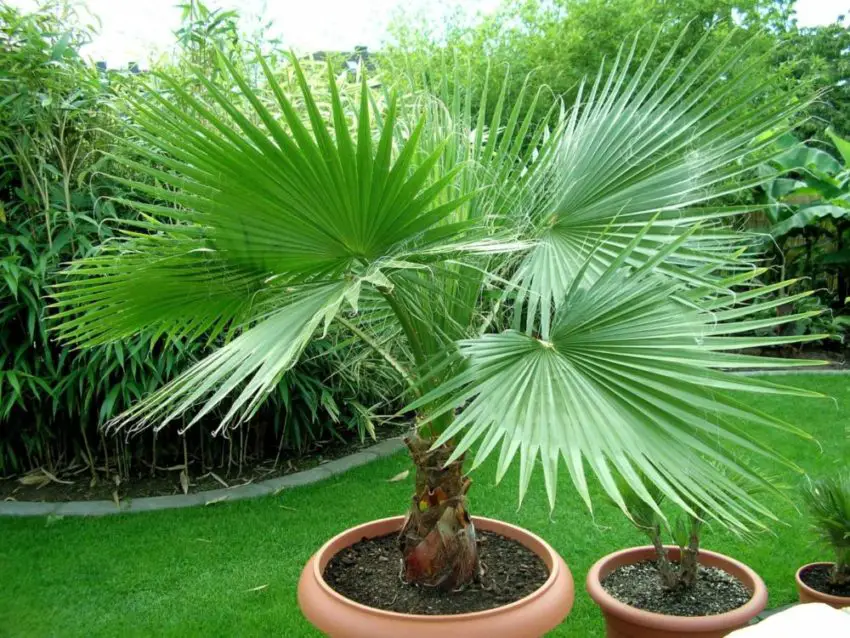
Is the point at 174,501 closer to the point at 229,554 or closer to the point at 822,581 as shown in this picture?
the point at 229,554

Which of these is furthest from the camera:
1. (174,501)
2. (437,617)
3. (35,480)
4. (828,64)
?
(828,64)

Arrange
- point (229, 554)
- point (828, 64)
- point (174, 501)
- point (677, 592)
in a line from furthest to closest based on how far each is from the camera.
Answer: point (828, 64) < point (174, 501) < point (229, 554) < point (677, 592)

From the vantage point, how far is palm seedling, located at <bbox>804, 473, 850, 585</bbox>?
2107 mm

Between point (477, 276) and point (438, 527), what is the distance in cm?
62

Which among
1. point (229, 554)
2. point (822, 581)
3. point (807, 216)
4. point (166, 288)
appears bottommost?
point (229, 554)

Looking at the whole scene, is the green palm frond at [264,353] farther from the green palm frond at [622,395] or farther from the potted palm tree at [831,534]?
the potted palm tree at [831,534]

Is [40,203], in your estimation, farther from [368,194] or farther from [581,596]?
[581,596]

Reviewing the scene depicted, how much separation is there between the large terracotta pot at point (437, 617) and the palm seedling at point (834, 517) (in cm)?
90

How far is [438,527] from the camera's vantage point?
5.75 feet

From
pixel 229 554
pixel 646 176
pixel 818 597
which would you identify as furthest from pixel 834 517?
pixel 229 554

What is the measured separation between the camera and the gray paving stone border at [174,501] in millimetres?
3160

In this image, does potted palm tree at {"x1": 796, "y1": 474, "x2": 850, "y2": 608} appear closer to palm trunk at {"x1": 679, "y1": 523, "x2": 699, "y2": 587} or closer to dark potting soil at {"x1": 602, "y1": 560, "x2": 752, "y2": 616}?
dark potting soil at {"x1": 602, "y1": 560, "x2": 752, "y2": 616}

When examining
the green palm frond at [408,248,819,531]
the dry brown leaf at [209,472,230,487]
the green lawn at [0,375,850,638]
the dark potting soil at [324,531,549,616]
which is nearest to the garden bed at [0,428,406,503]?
the dry brown leaf at [209,472,230,487]

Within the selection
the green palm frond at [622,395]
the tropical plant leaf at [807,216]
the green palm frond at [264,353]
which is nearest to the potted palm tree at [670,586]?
the green palm frond at [622,395]
